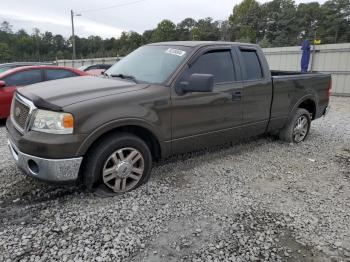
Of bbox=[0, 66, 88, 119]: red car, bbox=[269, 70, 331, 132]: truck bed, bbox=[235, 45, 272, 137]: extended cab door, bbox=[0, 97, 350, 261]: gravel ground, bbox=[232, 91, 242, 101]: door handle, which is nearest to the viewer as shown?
bbox=[0, 97, 350, 261]: gravel ground

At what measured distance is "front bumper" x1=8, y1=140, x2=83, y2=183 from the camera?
3129 mm

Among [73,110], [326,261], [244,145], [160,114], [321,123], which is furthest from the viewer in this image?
[321,123]

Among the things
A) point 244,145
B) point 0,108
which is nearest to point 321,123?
point 244,145

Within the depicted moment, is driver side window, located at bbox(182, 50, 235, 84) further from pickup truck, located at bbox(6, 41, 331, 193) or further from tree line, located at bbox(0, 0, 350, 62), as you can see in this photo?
tree line, located at bbox(0, 0, 350, 62)

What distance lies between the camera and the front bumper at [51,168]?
313 cm

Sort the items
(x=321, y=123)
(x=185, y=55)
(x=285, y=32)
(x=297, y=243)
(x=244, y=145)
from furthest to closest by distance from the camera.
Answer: (x=285, y=32) → (x=321, y=123) → (x=244, y=145) → (x=185, y=55) → (x=297, y=243)

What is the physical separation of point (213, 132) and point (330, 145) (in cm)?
299

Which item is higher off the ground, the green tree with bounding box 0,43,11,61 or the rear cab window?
the green tree with bounding box 0,43,11,61

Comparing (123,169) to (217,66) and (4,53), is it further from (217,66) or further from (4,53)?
(4,53)

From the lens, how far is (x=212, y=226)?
3.15m

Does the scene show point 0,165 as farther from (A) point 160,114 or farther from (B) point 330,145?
(B) point 330,145

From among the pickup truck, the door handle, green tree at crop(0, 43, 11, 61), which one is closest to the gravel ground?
the pickup truck

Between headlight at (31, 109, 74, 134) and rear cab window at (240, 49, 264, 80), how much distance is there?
9.00 feet

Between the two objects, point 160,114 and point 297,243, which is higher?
point 160,114
